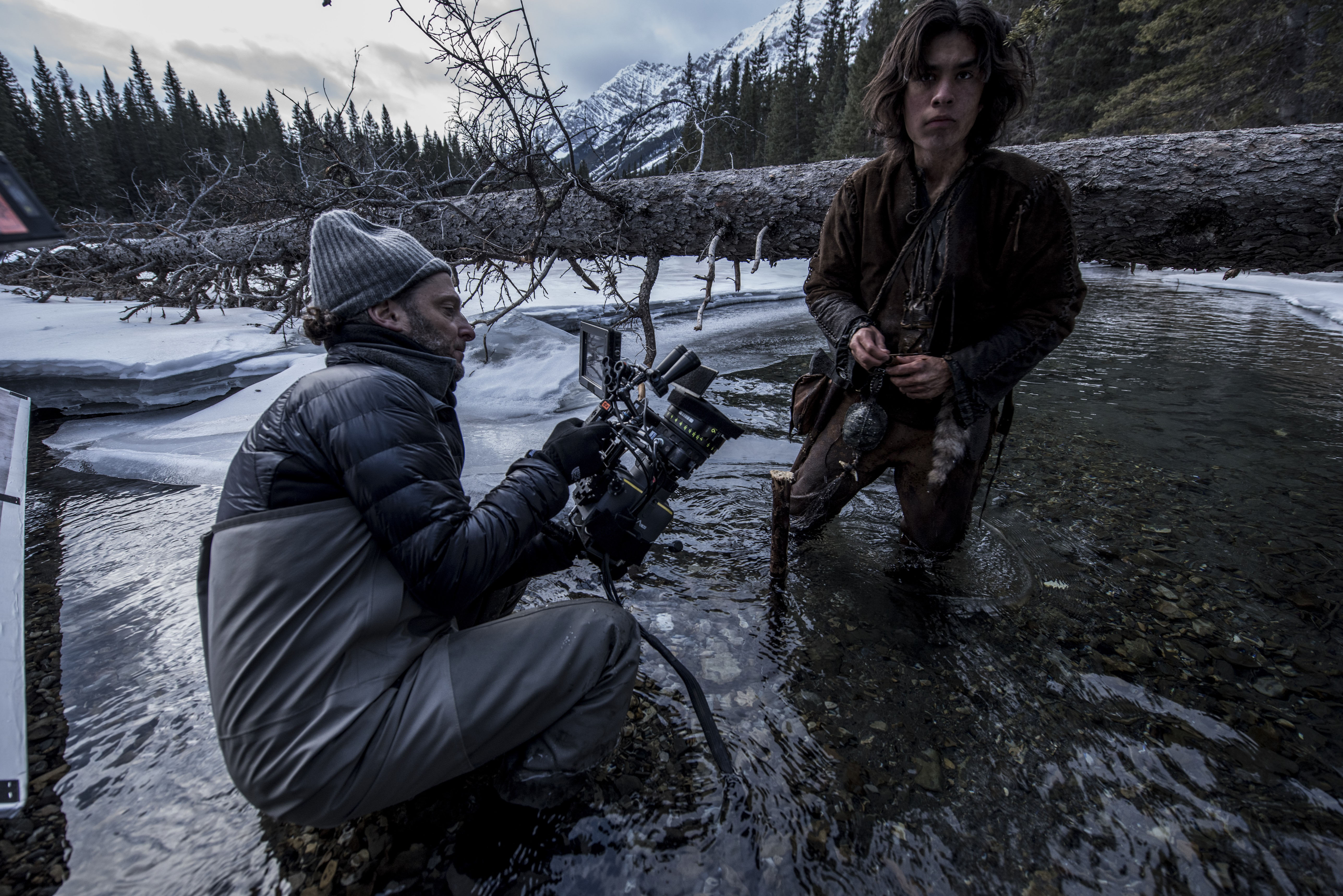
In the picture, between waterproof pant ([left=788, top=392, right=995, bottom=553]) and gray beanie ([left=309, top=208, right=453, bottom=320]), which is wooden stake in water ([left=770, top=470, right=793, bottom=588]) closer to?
waterproof pant ([left=788, top=392, right=995, bottom=553])

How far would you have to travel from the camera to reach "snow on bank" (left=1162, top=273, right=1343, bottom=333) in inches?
398

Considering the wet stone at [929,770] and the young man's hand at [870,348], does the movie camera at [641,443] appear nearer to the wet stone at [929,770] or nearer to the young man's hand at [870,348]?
the young man's hand at [870,348]

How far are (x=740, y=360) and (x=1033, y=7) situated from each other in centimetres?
511

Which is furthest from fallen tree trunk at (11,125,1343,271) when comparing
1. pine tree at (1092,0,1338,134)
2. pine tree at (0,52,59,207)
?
pine tree at (0,52,59,207)

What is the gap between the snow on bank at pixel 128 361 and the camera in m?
5.45

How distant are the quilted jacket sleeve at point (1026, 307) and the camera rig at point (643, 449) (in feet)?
3.46

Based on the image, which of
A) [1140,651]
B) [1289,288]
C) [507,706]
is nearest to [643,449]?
[507,706]

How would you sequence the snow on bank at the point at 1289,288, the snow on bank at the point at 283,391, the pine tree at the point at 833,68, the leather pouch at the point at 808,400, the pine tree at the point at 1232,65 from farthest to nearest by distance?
the pine tree at the point at 833,68 → the pine tree at the point at 1232,65 → the snow on bank at the point at 1289,288 → the snow on bank at the point at 283,391 → the leather pouch at the point at 808,400

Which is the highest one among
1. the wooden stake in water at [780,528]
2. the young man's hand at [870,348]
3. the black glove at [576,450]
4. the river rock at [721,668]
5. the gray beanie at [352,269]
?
the gray beanie at [352,269]

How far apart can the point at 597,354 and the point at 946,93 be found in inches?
66.3

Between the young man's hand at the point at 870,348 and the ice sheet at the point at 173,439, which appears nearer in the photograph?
the young man's hand at the point at 870,348

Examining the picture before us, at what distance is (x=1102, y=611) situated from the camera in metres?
2.76

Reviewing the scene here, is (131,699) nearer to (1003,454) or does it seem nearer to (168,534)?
(168,534)

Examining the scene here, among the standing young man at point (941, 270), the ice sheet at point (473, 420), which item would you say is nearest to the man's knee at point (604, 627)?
the standing young man at point (941, 270)
